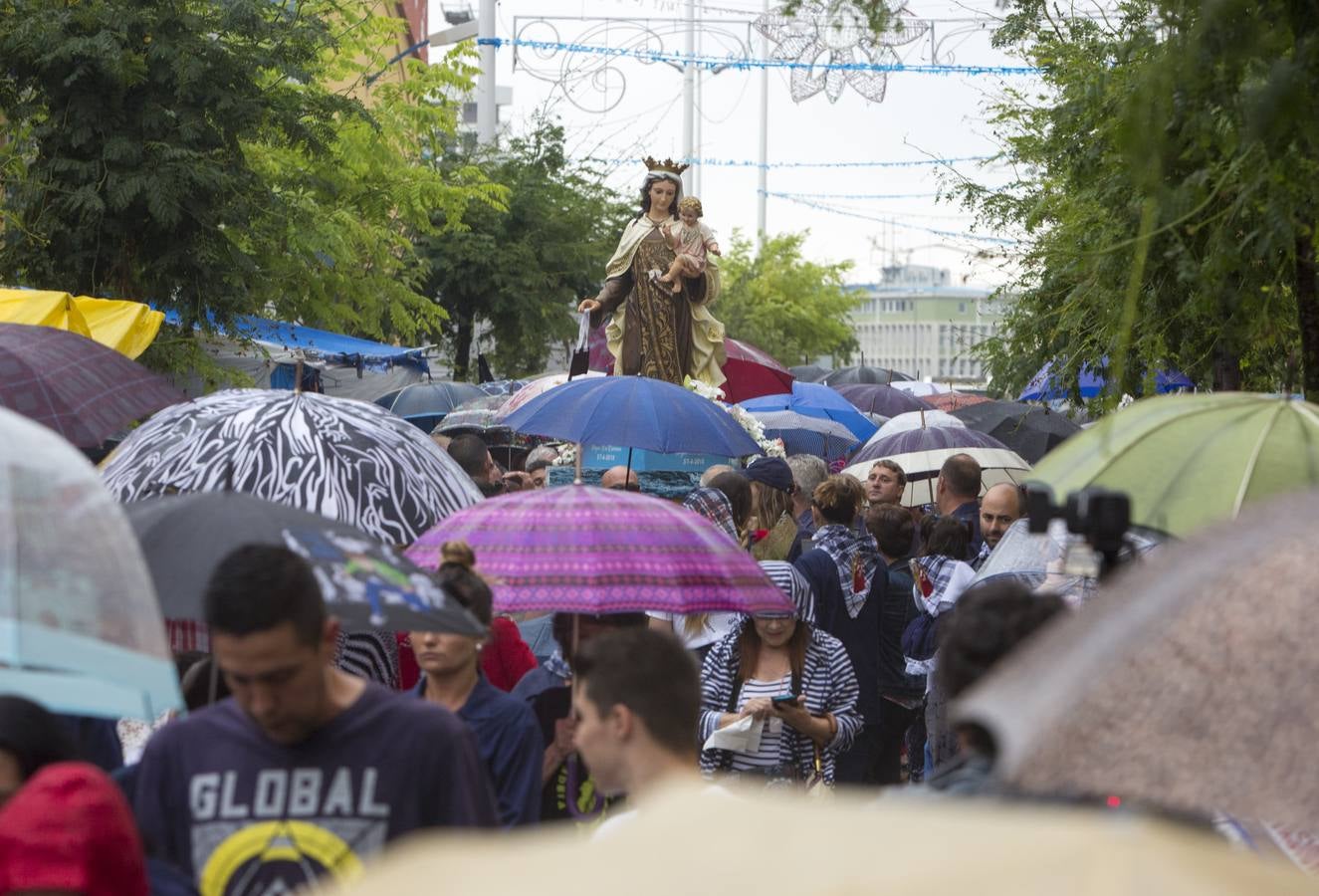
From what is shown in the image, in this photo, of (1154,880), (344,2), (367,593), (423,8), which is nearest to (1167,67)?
(367,593)

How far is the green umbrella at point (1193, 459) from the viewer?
546cm

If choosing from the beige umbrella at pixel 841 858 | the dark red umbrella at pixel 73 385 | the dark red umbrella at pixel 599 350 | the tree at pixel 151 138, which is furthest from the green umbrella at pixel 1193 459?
the dark red umbrella at pixel 599 350

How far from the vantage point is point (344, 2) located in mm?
26062

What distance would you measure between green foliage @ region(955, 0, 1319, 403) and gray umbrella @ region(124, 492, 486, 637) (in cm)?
178

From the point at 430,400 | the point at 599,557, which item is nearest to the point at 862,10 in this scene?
the point at 599,557

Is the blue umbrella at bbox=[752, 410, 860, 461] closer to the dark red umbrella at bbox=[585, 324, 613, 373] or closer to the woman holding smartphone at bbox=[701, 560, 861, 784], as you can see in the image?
the dark red umbrella at bbox=[585, 324, 613, 373]

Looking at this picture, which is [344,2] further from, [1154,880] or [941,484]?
[1154,880]

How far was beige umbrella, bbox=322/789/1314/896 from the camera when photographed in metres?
1.61

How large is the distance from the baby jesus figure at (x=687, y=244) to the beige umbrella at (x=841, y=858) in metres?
14.0

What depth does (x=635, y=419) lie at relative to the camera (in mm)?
9828

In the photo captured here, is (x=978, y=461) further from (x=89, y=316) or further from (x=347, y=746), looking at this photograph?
(x=347, y=746)

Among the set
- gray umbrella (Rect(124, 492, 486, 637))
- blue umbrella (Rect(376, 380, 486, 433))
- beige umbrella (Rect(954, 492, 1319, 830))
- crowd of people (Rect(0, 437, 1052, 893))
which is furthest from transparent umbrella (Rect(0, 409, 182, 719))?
blue umbrella (Rect(376, 380, 486, 433))

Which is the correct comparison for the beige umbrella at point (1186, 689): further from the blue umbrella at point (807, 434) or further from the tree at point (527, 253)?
the tree at point (527, 253)

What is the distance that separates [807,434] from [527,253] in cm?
1763
